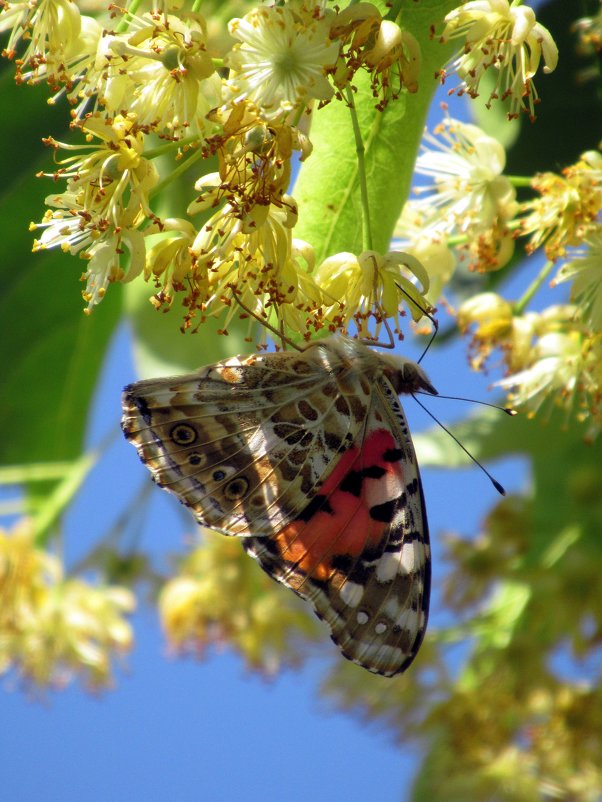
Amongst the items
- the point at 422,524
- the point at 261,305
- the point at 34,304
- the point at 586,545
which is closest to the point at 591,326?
the point at 422,524

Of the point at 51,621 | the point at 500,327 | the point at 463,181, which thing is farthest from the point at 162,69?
the point at 51,621

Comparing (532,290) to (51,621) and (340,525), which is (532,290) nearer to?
(340,525)

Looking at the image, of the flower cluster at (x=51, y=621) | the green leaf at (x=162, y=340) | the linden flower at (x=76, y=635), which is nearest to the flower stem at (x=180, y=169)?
the green leaf at (x=162, y=340)

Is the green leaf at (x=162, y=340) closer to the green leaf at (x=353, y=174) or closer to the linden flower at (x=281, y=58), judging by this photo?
the green leaf at (x=353, y=174)

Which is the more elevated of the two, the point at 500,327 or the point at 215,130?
the point at 500,327

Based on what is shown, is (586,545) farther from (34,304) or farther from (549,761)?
(34,304)
